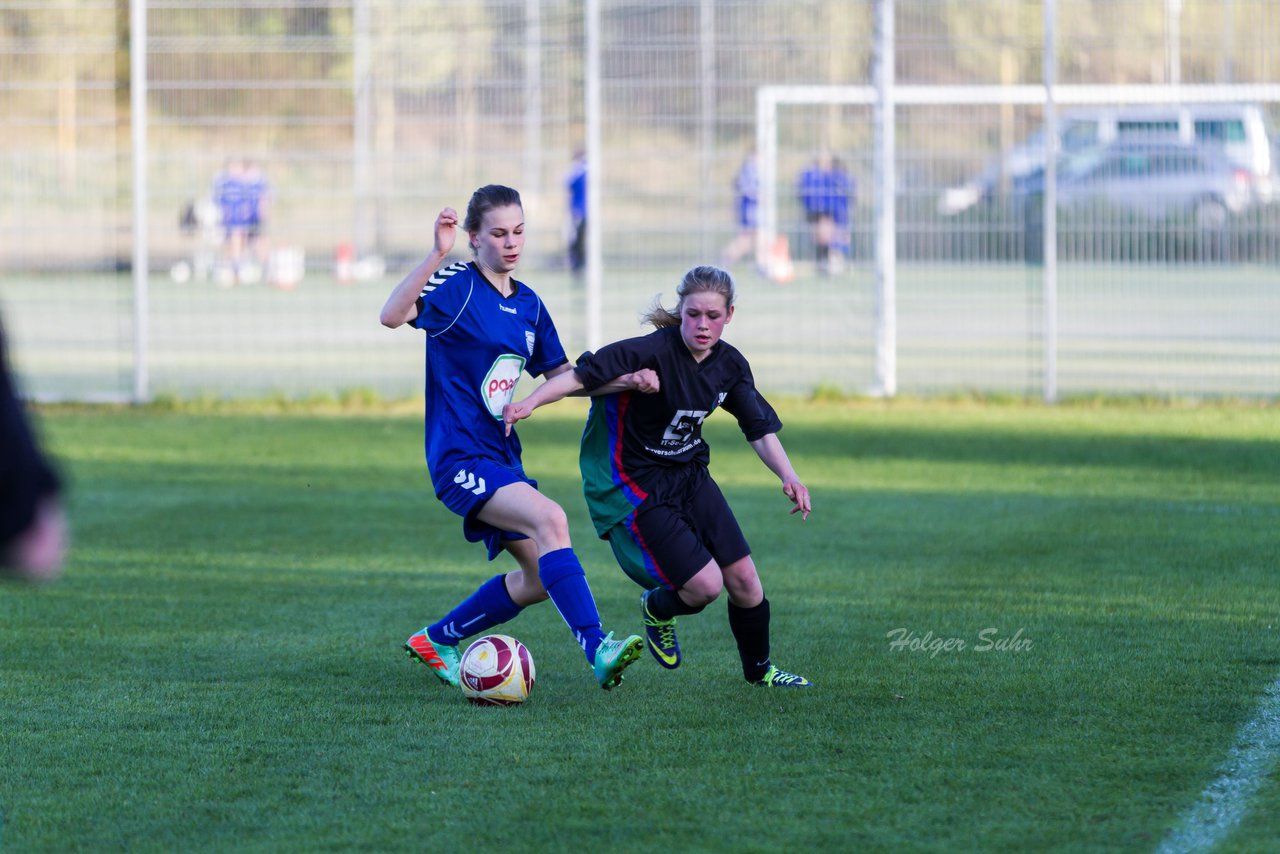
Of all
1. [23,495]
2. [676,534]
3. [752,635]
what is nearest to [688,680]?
[752,635]

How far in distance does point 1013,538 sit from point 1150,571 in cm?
101

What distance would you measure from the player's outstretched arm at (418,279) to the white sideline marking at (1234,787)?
2823mm

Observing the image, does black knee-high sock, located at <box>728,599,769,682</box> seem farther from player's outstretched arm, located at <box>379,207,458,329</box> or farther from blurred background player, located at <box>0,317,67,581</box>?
blurred background player, located at <box>0,317,67,581</box>

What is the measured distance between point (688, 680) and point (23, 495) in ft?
11.4

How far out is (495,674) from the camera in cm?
570

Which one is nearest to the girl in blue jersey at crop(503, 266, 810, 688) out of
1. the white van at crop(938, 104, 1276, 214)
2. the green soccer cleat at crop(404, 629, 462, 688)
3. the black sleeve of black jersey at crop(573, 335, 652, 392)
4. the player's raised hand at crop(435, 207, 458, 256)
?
the black sleeve of black jersey at crop(573, 335, 652, 392)

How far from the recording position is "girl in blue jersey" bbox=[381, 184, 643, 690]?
5766 millimetres

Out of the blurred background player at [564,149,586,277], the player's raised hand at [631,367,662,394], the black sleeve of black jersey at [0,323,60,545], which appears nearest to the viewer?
the black sleeve of black jersey at [0,323,60,545]

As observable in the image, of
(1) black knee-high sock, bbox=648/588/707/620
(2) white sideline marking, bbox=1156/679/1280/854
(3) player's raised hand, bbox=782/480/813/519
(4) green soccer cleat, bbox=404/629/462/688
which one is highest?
(3) player's raised hand, bbox=782/480/813/519

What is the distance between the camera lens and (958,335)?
53.3 ft

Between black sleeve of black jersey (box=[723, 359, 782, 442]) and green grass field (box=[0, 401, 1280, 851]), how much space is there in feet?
2.72

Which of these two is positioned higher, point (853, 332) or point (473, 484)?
point (853, 332)

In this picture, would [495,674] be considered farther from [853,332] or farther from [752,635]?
[853,332]

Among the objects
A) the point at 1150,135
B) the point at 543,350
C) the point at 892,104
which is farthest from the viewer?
the point at 892,104
